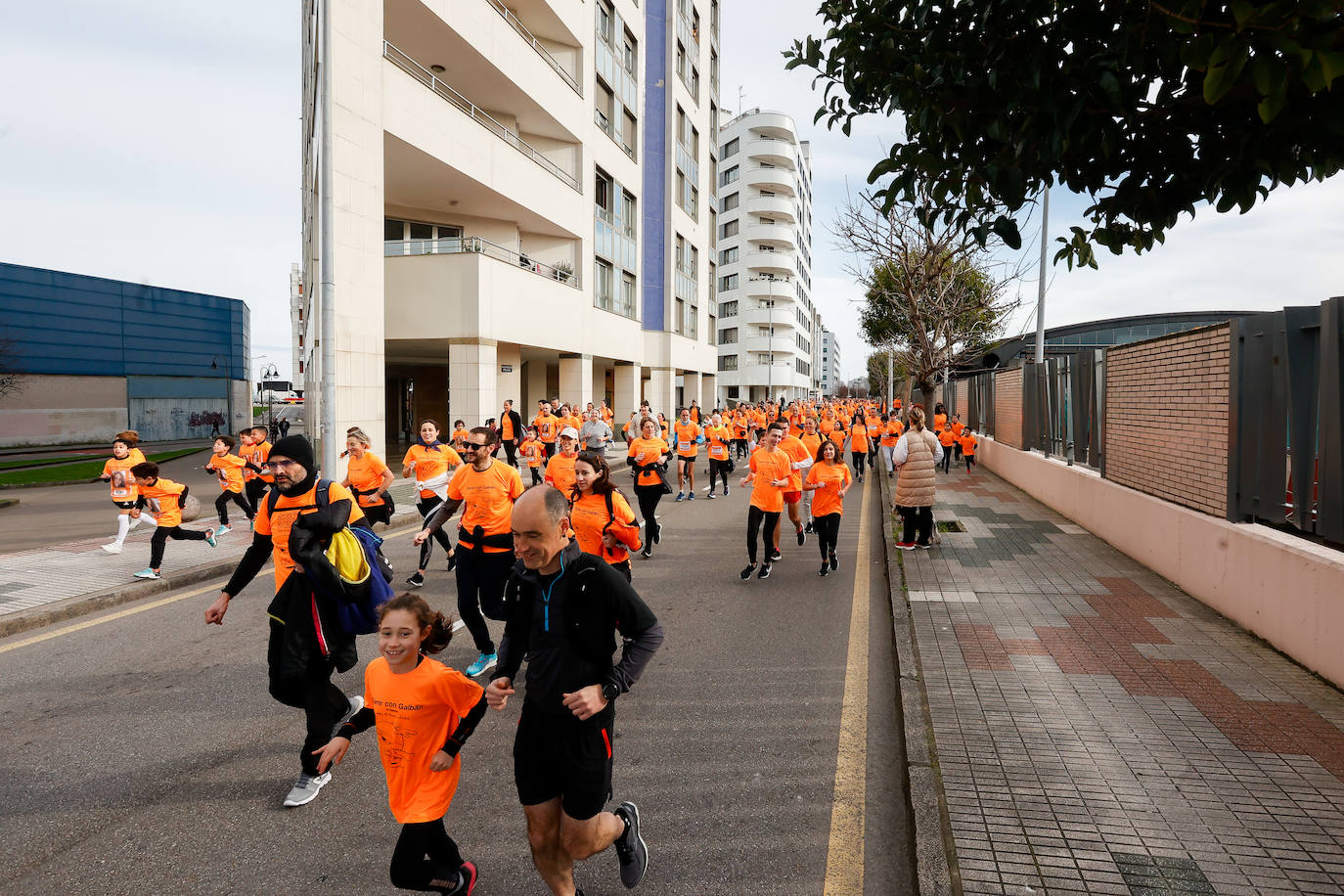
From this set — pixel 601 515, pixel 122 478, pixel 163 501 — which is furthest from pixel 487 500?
pixel 122 478

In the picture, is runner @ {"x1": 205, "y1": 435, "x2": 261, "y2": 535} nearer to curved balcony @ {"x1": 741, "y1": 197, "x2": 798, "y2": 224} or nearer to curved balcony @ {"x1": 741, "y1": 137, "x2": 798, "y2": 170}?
curved balcony @ {"x1": 741, "y1": 197, "x2": 798, "y2": 224}

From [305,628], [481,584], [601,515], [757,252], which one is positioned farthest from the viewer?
[757,252]

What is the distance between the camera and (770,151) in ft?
220

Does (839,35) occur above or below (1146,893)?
above

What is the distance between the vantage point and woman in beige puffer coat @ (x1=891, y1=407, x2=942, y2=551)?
9320mm

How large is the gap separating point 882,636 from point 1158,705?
208 cm

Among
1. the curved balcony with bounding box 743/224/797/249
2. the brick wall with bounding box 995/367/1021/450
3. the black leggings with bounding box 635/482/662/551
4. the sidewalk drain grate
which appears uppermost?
the curved balcony with bounding box 743/224/797/249

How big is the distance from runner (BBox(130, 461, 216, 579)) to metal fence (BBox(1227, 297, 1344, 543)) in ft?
35.0

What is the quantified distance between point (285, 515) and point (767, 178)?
→ 226 ft

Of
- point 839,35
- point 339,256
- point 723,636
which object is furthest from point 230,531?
point 839,35

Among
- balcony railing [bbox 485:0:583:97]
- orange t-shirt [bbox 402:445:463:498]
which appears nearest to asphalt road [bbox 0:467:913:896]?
orange t-shirt [bbox 402:445:463:498]

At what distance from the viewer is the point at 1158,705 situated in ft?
15.0

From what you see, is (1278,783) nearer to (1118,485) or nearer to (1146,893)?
(1146,893)

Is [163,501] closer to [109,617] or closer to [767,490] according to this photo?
[109,617]
